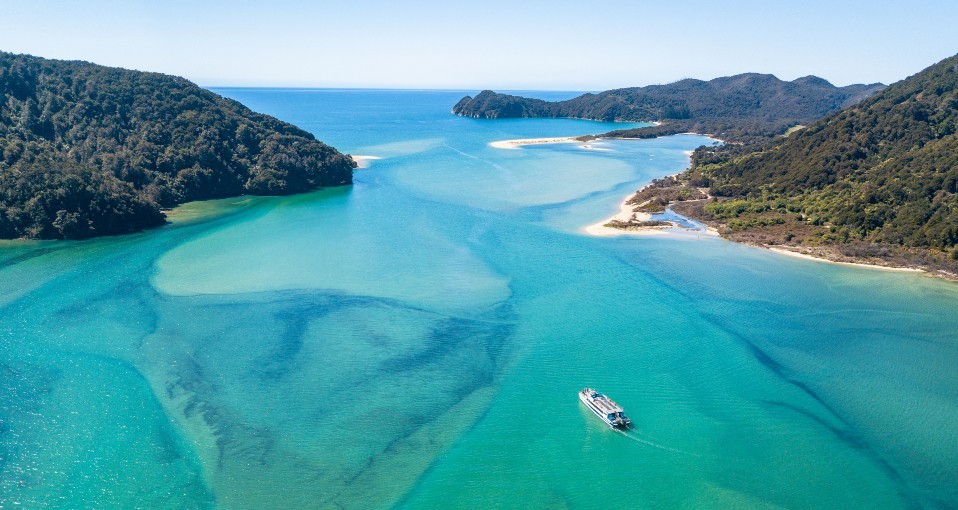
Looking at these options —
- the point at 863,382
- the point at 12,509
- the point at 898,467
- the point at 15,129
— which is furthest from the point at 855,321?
the point at 15,129

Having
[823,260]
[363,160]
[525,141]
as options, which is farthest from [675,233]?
[525,141]

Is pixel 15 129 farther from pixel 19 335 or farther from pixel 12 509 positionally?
pixel 12 509

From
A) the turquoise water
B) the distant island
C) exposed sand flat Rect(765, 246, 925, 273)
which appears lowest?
the turquoise water

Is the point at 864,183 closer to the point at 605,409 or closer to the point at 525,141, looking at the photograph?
the point at 605,409

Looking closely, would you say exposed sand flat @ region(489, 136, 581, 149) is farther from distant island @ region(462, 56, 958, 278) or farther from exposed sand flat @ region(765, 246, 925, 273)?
exposed sand flat @ region(765, 246, 925, 273)

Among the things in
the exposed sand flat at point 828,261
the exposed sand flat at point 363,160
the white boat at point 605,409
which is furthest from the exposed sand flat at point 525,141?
the white boat at point 605,409

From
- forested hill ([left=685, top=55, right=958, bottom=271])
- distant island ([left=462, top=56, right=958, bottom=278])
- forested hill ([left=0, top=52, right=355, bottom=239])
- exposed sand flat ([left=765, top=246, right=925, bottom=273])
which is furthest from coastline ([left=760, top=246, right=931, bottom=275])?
forested hill ([left=0, top=52, right=355, bottom=239])

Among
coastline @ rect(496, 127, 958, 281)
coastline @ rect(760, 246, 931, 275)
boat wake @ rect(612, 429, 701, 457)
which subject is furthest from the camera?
coastline @ rect(760, 246, 931, 275)
